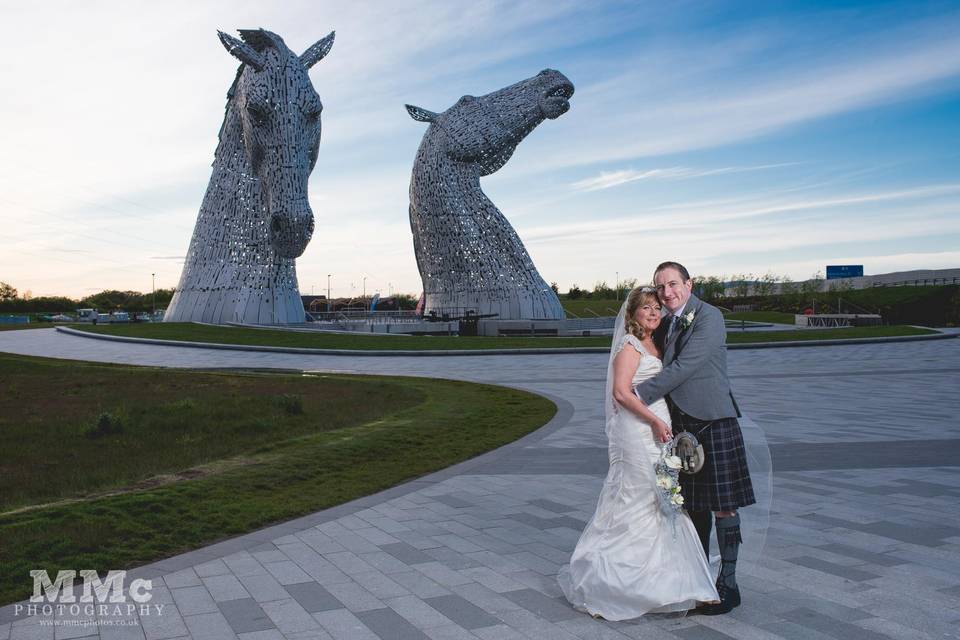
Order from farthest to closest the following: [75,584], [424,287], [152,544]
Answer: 1. [424,287]
2. [152,544]
3. [75,584]

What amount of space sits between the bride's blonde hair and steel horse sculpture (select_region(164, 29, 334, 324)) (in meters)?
24.3

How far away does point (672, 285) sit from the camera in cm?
436

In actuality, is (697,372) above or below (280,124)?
below

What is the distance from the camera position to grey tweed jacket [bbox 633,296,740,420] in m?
4.19

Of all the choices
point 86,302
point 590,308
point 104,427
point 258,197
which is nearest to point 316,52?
point 258,197

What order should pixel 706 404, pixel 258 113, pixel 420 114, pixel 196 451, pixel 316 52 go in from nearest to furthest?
1. pixel 706 404
2. pixel 196 451
3. pixel 258 113
4. pixel 316 52
5. pixel 420 114

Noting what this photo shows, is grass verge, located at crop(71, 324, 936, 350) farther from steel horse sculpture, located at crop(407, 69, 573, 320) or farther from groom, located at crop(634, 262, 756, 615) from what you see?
groom, located at crop(634, 262, 756, 615)

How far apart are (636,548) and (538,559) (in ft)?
3.59

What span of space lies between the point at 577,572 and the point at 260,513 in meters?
3.15

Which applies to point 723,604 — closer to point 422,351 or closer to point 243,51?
point 422,351

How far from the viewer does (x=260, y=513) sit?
6363mm

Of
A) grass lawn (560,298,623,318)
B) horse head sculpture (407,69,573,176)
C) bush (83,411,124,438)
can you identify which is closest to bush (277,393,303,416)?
bush (83,411,124,438)

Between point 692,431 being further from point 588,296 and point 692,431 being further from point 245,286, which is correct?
point 588,296

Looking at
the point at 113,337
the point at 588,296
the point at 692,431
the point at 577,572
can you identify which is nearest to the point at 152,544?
the point at 577,572
